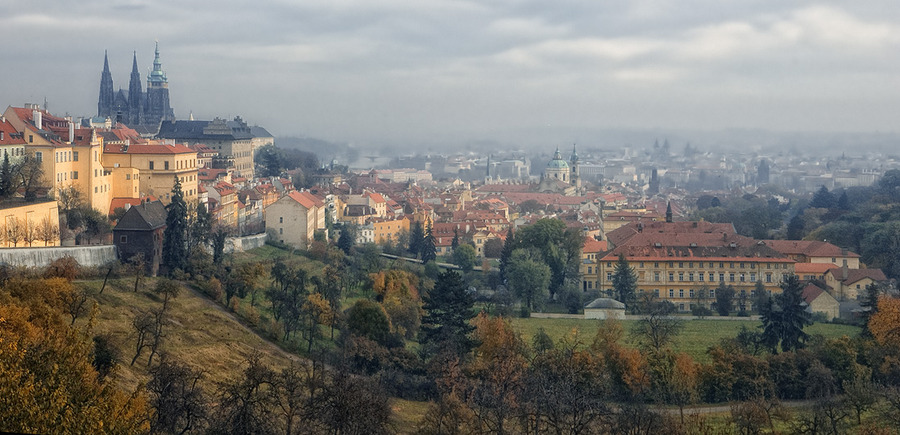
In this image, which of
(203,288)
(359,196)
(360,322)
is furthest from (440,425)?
(359,196)

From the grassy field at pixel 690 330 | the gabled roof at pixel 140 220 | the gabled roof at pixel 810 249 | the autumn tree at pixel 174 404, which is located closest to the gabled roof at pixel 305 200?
the grassy field at pixel 690 330

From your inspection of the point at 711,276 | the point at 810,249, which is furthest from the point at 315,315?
the point at 810,249

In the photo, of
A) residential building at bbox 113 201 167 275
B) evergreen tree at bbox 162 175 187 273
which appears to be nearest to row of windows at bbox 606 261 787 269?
evergreen tree at bbox 162 175 187 273

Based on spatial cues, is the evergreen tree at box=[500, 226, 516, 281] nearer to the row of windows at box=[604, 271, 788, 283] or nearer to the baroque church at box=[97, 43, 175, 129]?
the row of windows at box=[604, 271, 788, 283]

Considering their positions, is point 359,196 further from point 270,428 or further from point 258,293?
point 270,428

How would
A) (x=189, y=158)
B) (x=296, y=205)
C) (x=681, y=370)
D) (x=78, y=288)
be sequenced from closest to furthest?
1. (x=78, y=288)
2. (x=681, y=370)
3. (x=189, y=158)
4. (x=296, y=205)

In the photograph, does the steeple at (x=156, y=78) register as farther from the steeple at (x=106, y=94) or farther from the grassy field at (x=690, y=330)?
the grassy field at (x=690, y=330)
